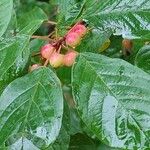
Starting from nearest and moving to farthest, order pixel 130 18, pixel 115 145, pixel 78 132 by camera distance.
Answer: pixel 115 145, pixel 130 18, pixel 78 132

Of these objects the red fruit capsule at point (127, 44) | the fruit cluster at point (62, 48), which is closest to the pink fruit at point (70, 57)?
the fruit cluster at point (62, 48)

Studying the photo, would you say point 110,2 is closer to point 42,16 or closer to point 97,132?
point 97,132

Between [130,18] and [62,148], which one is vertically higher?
[130,18]

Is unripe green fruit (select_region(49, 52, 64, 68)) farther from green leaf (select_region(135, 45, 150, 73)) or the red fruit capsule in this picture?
the red fruit capsule

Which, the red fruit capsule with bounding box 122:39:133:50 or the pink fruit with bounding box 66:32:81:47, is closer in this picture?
the pink fruit with bounding box 66:32:81:47

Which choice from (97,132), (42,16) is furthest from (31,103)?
(42,16)

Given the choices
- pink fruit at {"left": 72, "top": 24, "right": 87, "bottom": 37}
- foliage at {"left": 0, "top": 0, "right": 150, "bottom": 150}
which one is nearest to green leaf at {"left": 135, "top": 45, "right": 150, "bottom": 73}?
foliage at {"left": 0, "top": 0, "right": 150, "bottom": 150}

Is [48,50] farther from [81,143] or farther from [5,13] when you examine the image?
[81,143]
